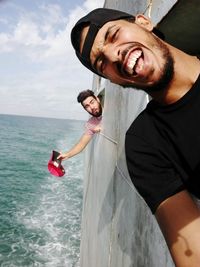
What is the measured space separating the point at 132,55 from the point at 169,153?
77 cm

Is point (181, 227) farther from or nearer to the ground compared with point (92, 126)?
farther from the ground

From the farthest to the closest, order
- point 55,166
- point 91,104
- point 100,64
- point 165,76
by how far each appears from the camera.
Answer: point 55,166
point 91,104
point 100,64
point 165,76

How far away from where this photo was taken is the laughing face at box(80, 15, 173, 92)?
2064mm

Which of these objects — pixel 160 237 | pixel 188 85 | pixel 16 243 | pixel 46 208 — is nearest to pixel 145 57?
pixel 188 85

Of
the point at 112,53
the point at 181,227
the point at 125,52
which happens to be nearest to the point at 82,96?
the point at 112,53

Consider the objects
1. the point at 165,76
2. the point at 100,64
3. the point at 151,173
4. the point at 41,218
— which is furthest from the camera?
the point at 41,218

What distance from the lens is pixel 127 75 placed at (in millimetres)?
2184

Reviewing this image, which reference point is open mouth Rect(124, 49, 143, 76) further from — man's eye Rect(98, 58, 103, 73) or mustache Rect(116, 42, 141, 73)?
man's eye Rect(98, 58, 103, 73)

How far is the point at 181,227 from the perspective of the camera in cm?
173

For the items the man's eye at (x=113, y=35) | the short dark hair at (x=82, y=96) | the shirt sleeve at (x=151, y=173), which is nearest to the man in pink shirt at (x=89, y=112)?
the short dark hair at (x=82, y=96)

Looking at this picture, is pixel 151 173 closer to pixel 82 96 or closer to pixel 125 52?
pixel 125 52

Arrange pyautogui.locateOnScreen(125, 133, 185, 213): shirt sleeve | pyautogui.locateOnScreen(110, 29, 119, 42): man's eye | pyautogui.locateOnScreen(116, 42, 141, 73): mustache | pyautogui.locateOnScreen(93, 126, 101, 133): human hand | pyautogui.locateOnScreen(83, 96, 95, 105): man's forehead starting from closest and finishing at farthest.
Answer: pyautogui.locateOnScreen(125, 133, 185, 213): shirt sleeve → pyautogui.locateOnScreen(116, 42, 141, 73): mustache → pyautogui.locateOnScreen(110, 29, 119, 42): man's eye → pyautogui.locateOnScreen(83, 96, 95, 105): man's forehead → pyautogui.locateOnScreen(93, 126, 101, 133): human hand

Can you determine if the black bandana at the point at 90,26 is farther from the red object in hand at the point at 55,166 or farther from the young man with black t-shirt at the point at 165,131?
the red object in hand at the point at 55,166

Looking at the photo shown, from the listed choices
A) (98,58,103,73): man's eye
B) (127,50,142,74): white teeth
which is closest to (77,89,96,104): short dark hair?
(98,58,103,73): man's eye
